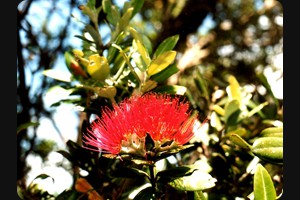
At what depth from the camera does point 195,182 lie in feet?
3.56

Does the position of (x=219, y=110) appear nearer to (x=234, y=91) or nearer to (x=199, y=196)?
(x=234, y=91)

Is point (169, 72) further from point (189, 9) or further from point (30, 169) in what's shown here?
point (189, 9)

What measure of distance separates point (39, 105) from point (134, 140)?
1.33 m

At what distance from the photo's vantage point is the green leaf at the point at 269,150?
1.20 meters

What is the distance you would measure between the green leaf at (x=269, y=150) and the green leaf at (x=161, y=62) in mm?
363

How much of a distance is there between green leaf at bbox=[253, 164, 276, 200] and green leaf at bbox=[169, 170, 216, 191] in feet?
0.39

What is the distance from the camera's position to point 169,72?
4.40ft

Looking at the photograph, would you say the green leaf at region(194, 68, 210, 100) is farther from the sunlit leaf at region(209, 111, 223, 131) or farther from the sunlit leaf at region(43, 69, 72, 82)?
the sunlit leaf at region(43, 69, 72, 82)

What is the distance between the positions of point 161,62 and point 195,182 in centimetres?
39

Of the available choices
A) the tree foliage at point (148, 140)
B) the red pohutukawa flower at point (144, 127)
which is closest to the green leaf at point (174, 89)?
the tree foliage at point (148, 140)

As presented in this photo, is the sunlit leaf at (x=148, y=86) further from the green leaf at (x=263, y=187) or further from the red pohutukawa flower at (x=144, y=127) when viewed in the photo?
the green leaf at (x=263, y=187)

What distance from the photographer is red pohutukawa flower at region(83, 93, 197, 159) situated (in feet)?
3.27

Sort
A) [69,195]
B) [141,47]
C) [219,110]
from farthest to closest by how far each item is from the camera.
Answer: [219,110] < [69,195] < [141,47]

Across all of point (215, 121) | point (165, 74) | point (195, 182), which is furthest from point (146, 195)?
point (215, 121)
